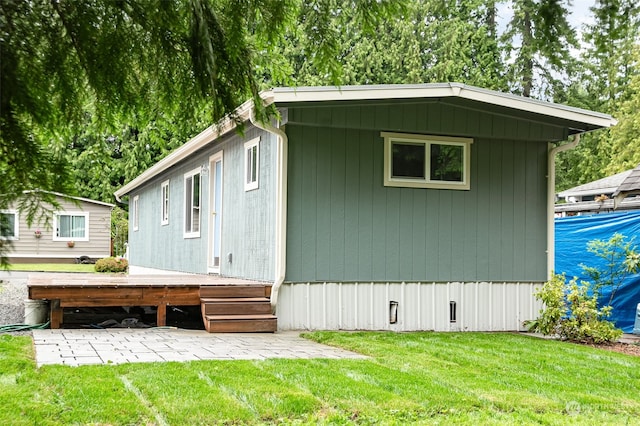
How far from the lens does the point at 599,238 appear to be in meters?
10.1

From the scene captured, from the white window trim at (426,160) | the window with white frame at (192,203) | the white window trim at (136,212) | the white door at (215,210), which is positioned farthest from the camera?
the white window trim at (136,212)

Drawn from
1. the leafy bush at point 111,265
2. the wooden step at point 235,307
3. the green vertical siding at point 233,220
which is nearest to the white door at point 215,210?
the green vertical siding at point 233,220

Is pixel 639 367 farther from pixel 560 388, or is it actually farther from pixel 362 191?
pixel 362 191

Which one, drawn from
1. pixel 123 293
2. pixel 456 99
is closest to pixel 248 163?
pixel 123 293

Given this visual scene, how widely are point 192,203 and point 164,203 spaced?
10.4ft

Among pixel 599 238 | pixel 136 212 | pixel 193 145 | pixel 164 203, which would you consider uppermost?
pixel 193 145

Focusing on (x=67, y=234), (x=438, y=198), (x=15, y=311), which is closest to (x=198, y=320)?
(x=15, y=311)

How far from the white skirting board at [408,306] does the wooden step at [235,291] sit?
0.77 feet

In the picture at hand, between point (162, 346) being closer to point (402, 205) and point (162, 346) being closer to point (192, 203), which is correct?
point (402, 205)

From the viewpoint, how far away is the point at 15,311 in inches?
391

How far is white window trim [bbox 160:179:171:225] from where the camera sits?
52.7 feet

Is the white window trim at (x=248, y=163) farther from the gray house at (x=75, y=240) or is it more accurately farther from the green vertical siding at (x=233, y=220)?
the gray house at (x=75, y=240)

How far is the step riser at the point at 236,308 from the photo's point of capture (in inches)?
331

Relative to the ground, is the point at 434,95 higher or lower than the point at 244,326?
higher
